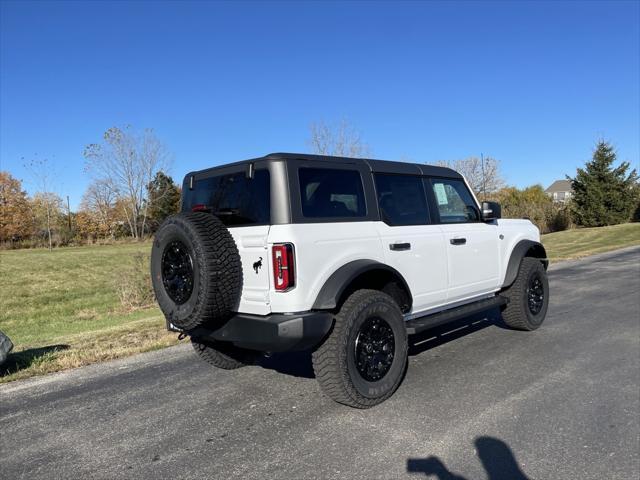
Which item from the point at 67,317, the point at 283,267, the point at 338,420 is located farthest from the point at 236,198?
the point at 67,317

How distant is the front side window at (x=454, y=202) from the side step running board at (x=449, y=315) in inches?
38.2

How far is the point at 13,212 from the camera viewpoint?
45438mm

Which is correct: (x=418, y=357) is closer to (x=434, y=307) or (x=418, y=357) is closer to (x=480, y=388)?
(x=434, y=307)

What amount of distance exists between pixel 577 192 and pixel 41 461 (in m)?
36.2

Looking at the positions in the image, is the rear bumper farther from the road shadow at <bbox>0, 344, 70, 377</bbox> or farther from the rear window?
the road shadow at <bbox>0, 344, 70, 377</bbox>

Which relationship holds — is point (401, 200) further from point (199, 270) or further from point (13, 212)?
point (13, 212)

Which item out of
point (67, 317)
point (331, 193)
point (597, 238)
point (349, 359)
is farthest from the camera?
point (597, 238)

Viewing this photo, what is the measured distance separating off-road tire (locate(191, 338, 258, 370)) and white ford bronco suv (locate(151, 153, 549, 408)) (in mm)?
15

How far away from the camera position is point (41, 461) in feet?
10.5

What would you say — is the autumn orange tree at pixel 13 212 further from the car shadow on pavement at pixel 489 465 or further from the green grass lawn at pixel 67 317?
the car shadow on pavement at pixel 489 465

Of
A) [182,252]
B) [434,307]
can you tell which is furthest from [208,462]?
[434,307]

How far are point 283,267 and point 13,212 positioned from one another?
51183mm

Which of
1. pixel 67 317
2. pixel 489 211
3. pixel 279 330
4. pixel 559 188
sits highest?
pixel 559 188

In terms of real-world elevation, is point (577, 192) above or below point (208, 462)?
above
